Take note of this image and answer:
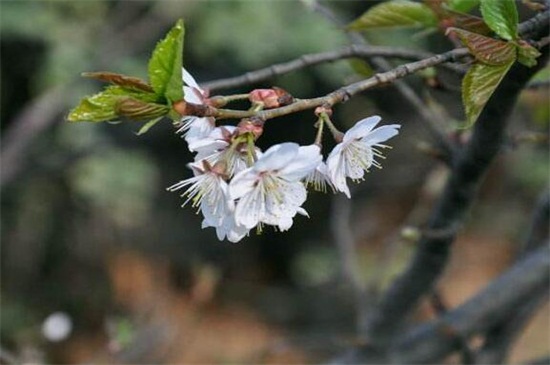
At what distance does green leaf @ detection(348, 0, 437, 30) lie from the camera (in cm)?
99

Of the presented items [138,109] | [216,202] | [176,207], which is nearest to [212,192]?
[216,202]

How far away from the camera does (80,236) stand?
3959mm

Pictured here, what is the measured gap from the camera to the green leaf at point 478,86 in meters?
0.74

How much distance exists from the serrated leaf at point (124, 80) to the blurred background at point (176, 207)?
1.53 metres

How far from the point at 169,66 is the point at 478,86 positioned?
0.24 meters

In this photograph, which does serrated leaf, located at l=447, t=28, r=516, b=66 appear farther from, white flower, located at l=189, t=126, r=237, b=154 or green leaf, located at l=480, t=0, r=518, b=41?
white flower, located at l=189, t=126, r=237, b=154

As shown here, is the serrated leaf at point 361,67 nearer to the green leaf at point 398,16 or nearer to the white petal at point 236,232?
the green leaf at point 398,16

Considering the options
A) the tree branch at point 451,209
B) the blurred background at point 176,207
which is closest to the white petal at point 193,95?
the tree branch at point 451,209

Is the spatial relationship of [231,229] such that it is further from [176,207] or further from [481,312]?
[176,207]

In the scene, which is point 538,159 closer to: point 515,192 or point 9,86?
point 515,192

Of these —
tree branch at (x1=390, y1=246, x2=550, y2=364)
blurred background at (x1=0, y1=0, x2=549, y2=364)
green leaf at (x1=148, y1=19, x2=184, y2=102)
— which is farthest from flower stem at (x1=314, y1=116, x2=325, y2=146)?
blurred background at (x1=0, y1=0, x2=549, y2=364)

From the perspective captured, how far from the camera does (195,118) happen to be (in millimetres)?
737

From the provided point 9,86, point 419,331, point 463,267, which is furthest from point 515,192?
point 419,331

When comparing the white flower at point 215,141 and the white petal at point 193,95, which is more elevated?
the white petal at point 193,95
